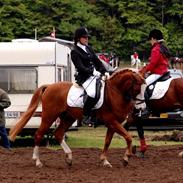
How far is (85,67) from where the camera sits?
12336 mm

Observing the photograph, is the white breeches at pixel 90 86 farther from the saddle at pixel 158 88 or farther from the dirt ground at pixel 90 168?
the saddle at pixel 158 88

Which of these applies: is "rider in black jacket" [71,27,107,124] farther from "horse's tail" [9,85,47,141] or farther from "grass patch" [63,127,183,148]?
"grass patch" [63,127,183,148]

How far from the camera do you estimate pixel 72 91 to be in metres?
12.4

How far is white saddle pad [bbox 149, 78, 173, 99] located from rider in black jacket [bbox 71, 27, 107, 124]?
1.75 m

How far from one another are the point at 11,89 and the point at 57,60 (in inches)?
61.8

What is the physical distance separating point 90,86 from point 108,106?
0.50 metres

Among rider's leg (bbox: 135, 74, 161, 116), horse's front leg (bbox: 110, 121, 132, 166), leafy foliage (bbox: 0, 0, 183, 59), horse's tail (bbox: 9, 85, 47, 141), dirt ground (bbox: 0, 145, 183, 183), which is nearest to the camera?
dirt ground (bbox: 0, 145, 183, 183)

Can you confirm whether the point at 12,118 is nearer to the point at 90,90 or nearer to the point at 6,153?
the point at 6,153

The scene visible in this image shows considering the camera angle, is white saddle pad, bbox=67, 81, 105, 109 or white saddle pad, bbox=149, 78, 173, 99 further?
white saddle pad, bbox=149, 78, 173, 99

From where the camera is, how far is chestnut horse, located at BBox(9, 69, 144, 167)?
1221 centimetres

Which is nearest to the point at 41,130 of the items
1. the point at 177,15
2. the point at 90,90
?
the point at 90,90

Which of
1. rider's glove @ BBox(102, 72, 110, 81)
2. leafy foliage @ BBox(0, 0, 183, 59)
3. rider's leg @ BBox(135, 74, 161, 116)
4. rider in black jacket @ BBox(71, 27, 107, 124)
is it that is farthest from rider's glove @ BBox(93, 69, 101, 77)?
leafy foliage @ BBox(0, 0, 183, 59)

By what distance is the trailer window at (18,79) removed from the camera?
756 inches

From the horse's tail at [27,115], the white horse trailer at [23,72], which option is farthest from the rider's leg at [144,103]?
the white horse trailer at [23,72]
